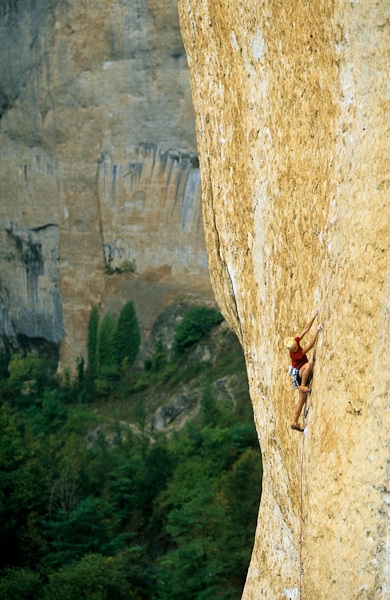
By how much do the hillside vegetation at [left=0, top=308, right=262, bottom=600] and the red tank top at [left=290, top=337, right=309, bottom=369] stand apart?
32.0 feet

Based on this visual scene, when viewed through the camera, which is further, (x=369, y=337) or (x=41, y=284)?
(x=41, y=284)

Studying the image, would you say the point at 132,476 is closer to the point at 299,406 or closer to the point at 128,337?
the point at 128,337

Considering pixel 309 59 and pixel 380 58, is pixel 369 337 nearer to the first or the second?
pixel 380 58

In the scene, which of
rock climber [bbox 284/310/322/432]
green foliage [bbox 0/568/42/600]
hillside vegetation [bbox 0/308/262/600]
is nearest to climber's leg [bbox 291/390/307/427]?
rock climber [bbox 284/310/322/432]

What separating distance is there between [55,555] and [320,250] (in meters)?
14.0

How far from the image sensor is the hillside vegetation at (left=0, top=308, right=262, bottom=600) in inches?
662

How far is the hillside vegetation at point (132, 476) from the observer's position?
16812mm

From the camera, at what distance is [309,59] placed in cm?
628

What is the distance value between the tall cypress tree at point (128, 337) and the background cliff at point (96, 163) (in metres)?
0.29

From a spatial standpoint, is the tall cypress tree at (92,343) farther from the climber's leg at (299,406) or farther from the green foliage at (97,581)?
the climber's leg at (299,406)

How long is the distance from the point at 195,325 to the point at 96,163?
6.52 meters

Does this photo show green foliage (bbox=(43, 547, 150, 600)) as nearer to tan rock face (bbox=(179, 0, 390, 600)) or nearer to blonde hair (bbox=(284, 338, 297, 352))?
tan rock face (bbox=(179, 0, 390, 600))

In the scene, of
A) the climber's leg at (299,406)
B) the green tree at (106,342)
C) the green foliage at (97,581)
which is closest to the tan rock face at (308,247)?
the climber's leg at (299,406)

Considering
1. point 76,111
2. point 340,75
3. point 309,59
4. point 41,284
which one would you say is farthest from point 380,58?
point 41,284
